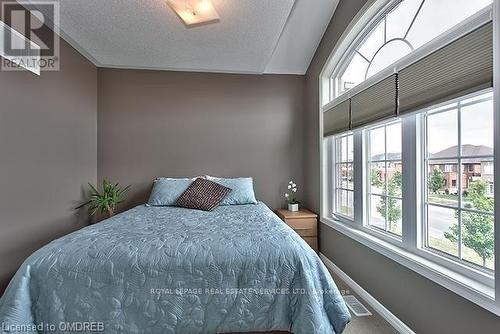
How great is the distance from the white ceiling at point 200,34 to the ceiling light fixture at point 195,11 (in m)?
0.10

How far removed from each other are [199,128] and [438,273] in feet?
9.87

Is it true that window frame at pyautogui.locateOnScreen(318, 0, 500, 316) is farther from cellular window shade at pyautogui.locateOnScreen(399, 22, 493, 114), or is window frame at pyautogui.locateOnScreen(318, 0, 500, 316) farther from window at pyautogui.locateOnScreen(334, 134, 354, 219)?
window at pyautogui.locateOnScreen(334, 134, 354, 219)

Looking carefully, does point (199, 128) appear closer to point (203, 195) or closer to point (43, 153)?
point (203, 195)

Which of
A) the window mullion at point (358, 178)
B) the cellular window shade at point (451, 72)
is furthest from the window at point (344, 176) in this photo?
the cellular window shade at point (451, 72)

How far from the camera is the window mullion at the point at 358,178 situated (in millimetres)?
2402

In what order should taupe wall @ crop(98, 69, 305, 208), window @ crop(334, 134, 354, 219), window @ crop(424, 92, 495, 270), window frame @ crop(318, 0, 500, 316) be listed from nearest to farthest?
window frame @ crop(318, 0, 500, 316) → window @ crop(424, 92, 495, 270) → window @ crop(334, 134, 354, 219) → taupe wall @ crop(98, 69, 305, 208)

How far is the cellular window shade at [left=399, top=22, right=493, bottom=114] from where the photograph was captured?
119 cm

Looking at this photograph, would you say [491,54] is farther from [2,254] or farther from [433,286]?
[2,254]

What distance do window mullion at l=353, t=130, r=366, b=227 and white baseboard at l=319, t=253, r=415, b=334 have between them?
559 millimetres

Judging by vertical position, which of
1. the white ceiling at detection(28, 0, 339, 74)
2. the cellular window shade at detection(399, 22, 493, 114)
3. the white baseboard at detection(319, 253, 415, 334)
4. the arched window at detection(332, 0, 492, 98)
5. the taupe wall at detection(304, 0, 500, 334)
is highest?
the white ceiling at detection(28, 0, 339, 74)

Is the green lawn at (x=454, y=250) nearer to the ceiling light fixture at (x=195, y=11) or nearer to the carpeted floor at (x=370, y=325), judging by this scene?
the carpeted floor at (x=370, y=325)

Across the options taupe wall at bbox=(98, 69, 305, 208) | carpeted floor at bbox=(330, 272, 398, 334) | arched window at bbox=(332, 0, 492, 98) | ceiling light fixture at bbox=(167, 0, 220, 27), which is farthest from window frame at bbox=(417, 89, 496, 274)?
taupe wall at bbox=(98, 69, 305, 208)

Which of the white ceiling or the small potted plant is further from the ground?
the white ceiling

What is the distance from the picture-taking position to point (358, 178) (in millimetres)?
2469
